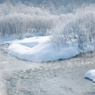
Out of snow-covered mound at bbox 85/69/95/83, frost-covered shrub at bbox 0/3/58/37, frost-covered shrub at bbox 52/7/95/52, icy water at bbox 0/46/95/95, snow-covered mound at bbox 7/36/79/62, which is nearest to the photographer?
icy water at bbox 0/46/95/95

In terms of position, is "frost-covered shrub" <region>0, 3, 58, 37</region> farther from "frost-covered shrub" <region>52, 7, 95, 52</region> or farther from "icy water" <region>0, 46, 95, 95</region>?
"icy water" <region>0, 46, 95, 95</region>

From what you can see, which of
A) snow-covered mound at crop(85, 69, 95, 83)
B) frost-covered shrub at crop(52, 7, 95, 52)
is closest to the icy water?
snow-covered mound at crop(85, 69, 95, 83)

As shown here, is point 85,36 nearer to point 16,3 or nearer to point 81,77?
point 81,77

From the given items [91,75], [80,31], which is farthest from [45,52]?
[91,75]

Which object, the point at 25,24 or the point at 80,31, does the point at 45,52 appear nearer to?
the point at 80,31

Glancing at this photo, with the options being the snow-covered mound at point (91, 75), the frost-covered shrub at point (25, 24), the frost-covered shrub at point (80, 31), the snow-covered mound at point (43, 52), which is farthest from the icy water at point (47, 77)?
the frost-covered shrub at point (25, 24)

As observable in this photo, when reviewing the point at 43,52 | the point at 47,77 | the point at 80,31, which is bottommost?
the point at 47,77

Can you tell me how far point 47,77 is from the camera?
1986 cm

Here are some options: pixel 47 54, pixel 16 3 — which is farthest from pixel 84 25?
pixel 16 3

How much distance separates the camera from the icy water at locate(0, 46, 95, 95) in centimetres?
1689

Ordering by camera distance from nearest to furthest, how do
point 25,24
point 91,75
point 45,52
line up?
point 91,75 < point 45,52 < point 25,24

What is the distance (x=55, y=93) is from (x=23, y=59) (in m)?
11.1

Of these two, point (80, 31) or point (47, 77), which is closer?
point (47, 77)

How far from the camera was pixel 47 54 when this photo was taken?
26.0 meters
